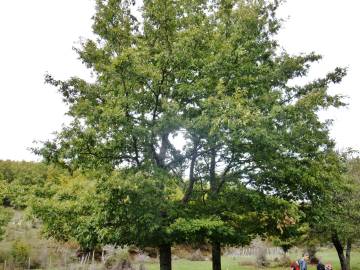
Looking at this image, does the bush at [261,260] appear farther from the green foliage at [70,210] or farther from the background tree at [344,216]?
the green foliage at [70,210]

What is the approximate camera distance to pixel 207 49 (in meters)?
15.0

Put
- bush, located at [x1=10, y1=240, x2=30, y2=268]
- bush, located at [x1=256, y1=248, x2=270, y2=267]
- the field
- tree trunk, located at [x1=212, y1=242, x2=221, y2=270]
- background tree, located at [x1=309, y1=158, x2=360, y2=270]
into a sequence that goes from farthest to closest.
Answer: bush, located at [x1=256, y1=248, x2=270, y2=267], the field, bush, located at [x1=10, y1=240, x2=30, y2=268], background tree, located at [x1=309, y1=158, x2=360, y2=270], tree trunk, located at [x1=212, y1=242, x2=221, y2=270]

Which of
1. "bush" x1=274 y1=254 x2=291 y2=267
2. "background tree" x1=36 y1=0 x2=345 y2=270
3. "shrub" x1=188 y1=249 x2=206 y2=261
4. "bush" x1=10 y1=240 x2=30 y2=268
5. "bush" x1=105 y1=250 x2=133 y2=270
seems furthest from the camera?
"shrub" x1=188 y1=249 x2=206 y2=261

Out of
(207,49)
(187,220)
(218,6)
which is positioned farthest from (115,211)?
(218,6)

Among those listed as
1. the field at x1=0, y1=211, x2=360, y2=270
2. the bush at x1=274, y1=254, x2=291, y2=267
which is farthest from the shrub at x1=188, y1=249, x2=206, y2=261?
the bush at x1=274, y1=254, x2=291, y2=267

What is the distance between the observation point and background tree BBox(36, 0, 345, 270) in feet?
43.8

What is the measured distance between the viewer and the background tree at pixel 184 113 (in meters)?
13.3

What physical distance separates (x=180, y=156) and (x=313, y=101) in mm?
5314

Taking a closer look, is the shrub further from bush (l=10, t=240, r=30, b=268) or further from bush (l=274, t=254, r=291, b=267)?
bush (l=10, t=240, r=30, b=268)

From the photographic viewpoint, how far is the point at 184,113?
48.4 ft

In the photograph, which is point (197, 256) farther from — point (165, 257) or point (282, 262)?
point (165, 257)

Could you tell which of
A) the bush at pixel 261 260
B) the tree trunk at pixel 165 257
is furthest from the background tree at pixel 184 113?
the bush at pixel 261 260

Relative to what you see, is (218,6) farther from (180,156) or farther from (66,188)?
(66,188)

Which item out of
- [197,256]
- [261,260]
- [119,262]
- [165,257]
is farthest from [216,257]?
[197,256]
